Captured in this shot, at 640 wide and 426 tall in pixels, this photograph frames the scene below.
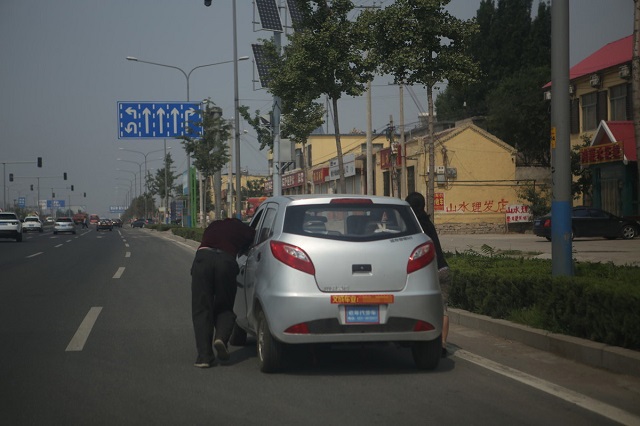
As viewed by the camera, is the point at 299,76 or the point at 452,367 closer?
the point at 452,367

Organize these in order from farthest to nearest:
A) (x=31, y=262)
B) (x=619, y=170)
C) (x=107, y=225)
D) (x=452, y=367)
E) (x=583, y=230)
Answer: (x=107, y=225), (x=619, y=170), (x=583, y=230), (x=31, y=262), (x=452, y=367)

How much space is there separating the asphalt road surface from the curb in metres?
0.11

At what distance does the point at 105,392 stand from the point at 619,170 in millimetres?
33944

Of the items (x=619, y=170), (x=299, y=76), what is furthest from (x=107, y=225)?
(x=299, y=76)

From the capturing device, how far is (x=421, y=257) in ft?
23.1

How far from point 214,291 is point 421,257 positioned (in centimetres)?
213

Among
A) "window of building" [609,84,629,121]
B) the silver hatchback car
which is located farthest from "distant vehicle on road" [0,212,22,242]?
the silver hatchback car

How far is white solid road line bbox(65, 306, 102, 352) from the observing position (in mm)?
8797

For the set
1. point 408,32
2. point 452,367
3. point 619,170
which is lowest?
point 452,367

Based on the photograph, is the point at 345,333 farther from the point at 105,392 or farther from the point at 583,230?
the point at 583,230

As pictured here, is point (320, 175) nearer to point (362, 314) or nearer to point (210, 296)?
point (210, 296)

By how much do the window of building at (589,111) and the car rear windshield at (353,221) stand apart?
34770 mm

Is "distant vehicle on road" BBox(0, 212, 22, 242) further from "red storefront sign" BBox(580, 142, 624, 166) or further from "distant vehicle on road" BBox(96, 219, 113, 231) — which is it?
"distant vehicle on road" BBox(96, 219, 113, 231)

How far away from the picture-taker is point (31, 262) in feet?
76.3
